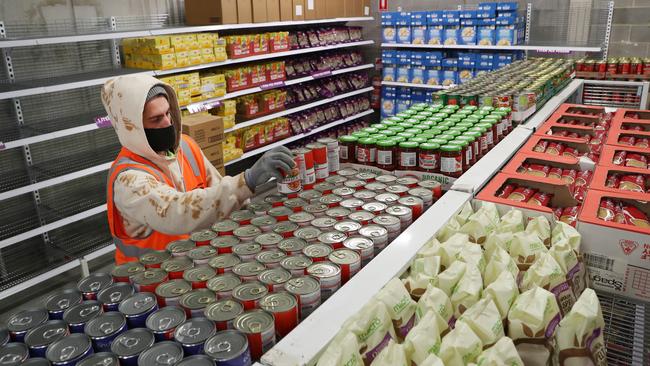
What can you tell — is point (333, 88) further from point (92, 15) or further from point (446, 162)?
point (446, 162)

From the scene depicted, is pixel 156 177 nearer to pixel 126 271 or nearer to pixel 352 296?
pixel 126 271

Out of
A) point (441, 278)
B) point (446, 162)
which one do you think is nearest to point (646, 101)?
point (446, 162)

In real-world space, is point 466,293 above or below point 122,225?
above

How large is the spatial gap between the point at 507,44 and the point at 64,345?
636cm

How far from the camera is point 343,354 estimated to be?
3.40 feet

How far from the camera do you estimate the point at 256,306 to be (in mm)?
1241

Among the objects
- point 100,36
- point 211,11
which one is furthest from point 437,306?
point 211,11

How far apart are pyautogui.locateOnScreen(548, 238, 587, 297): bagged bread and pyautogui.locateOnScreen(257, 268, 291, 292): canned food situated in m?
0.76

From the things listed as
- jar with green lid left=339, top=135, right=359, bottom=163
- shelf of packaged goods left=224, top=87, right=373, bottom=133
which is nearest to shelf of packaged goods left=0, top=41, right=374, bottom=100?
A: shelf of packaged goods left=224, top=87, right=373, bottom=133

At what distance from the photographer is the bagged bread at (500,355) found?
1009 mm

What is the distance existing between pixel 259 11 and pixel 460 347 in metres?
5.04

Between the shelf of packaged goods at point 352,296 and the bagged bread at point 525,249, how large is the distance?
0.84 ft

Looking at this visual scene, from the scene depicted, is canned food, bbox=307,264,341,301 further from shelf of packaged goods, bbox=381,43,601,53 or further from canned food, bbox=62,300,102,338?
shelf of packaged goods, bbox=381,43,601,53

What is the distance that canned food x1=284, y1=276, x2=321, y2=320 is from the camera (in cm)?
126
